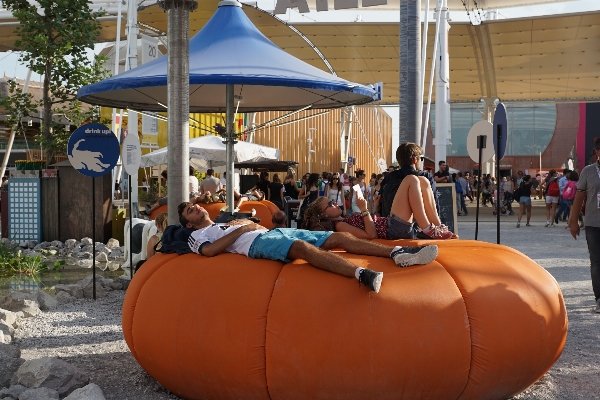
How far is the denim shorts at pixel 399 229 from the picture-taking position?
23.5ft

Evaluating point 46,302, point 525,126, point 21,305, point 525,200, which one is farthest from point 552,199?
point 525,126

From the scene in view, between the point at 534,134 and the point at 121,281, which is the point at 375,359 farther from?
the point at 534,134

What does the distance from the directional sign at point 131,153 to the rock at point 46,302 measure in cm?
286

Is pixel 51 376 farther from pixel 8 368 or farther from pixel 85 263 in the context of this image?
pixel 85 263

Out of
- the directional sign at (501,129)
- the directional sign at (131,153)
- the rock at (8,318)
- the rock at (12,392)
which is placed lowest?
the rock at (8,318)

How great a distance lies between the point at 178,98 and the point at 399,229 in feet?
8.16

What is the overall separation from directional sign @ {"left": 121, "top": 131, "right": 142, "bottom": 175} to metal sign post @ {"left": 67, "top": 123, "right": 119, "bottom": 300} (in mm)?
1750

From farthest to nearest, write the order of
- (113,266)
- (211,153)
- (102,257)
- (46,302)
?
(211,153) → (102,257) → (113,266) → (46,302)

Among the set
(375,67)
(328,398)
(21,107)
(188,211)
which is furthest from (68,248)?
(375,67)

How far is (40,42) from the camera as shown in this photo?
17.3 m

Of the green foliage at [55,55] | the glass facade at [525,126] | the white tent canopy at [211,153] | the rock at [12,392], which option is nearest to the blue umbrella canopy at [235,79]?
the rock at [12,392]

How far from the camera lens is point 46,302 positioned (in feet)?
31.6

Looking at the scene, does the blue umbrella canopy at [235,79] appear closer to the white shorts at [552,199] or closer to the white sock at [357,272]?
the white sock at [357,272]

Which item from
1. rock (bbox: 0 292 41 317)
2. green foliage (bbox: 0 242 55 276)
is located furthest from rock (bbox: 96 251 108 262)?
rock (bbox: 0 292 41 317)
